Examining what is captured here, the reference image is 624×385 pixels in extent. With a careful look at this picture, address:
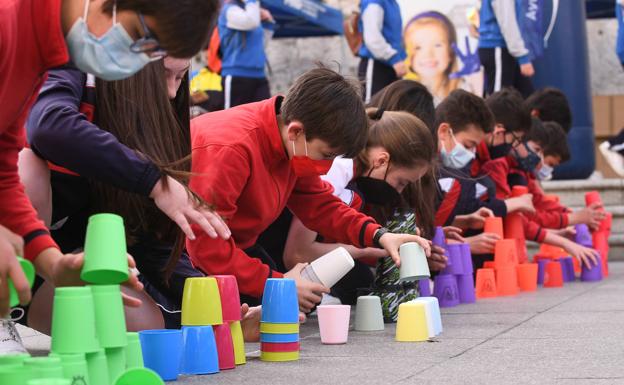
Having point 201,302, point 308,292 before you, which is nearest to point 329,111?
point 308,292

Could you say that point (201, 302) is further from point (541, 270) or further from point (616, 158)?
point (616, 158)

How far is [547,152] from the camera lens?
6645 millimetres

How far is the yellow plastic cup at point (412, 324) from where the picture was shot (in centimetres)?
325

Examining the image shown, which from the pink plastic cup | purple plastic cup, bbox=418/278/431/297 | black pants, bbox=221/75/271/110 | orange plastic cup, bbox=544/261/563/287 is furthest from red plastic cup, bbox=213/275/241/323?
Result: black pants, bbox=221/75/271/110

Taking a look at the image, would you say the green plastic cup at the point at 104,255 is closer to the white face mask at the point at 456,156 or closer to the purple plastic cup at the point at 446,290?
the purple plastic cup at the point at 446,290

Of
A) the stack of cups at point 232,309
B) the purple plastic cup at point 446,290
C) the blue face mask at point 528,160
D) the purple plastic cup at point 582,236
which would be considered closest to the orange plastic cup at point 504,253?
the purple plastic cup at point 446,290

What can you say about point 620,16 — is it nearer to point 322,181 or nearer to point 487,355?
point 322,181

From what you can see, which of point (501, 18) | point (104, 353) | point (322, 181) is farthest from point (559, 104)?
point (104, 353)

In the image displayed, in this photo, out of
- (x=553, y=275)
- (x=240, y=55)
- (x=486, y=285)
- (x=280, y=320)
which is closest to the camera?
(x=280, y=320)

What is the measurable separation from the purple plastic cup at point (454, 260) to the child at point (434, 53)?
22.8ft

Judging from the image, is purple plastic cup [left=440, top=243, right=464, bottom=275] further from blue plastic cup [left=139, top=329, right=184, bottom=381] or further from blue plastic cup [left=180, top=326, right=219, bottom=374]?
blue plastic cup [left=139, top=329, right=184, bottom=381]

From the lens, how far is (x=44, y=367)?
1.74 metres

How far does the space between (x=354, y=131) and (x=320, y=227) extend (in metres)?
0.68

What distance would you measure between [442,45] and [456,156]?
6.90 m
